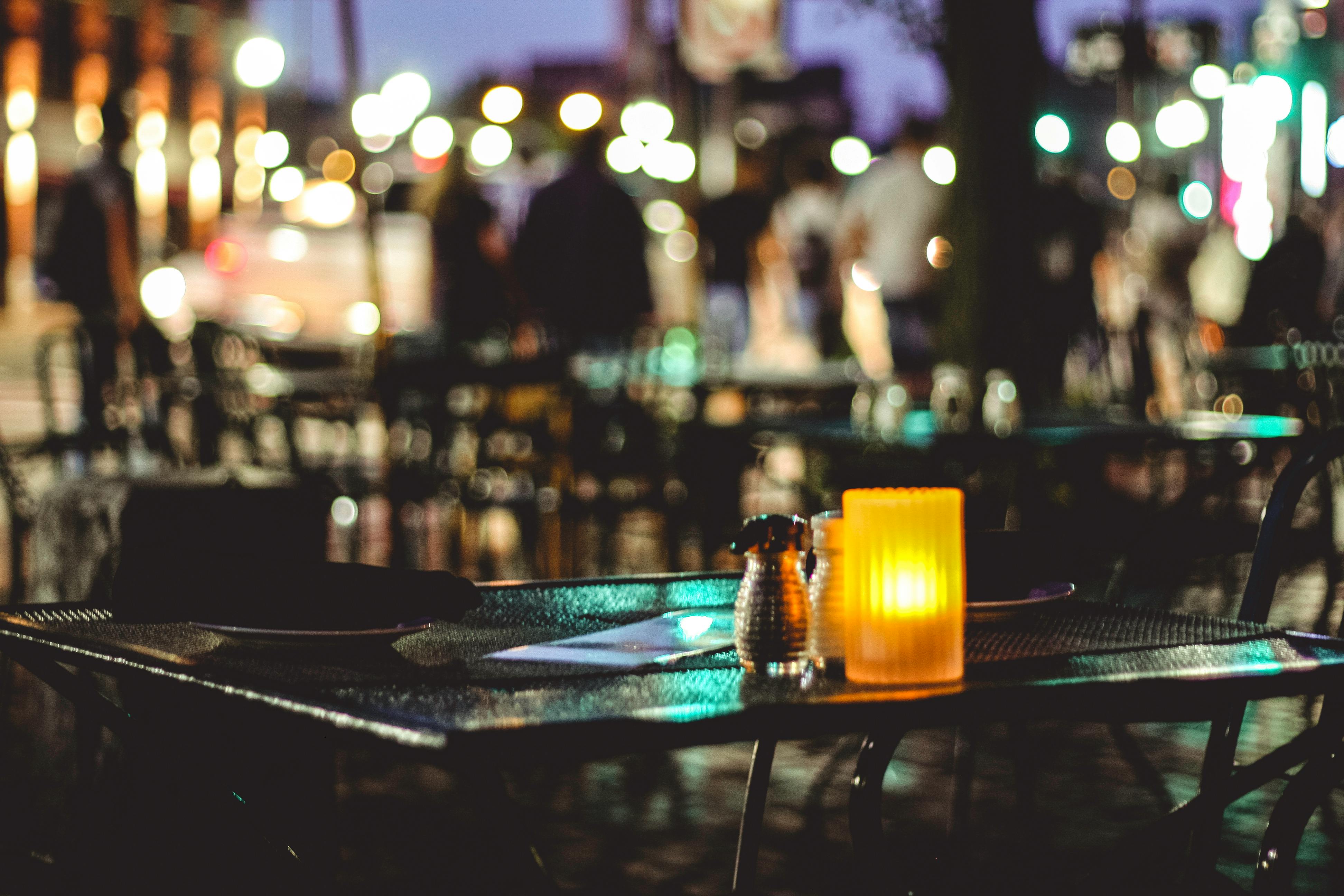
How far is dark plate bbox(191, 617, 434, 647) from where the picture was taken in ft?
4.86

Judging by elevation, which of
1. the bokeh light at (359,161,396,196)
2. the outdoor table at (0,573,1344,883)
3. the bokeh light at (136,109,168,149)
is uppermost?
the bokeh light at (136,109,168,149)

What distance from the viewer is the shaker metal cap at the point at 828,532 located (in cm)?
150

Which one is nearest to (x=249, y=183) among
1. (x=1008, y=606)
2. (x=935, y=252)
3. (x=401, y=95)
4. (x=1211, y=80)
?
(x=1211, y=80)

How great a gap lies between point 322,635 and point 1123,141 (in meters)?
18.3

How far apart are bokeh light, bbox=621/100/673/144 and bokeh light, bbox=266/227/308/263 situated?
639cm

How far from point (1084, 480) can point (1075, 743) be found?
220cm

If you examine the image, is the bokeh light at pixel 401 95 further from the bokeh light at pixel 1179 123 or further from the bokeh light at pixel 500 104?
the bokeh light at pixel 1179 123

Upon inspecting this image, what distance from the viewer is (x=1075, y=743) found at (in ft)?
13.3

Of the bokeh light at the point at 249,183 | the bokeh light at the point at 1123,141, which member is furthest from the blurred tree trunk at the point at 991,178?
the bokeh light at the point at 249,183

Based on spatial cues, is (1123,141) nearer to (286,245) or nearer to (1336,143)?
(1336,143)

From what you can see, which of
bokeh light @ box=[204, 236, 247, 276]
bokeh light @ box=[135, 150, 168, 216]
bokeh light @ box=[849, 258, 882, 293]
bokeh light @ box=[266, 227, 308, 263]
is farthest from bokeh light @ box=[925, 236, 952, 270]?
bokeh light @ box=[135, 150, 168, 216]

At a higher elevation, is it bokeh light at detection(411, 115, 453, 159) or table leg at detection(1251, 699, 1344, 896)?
bokeh light at detection(411, 115, 453, 159)

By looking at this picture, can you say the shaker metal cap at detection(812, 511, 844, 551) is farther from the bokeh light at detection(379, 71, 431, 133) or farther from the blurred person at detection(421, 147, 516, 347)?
the bokeh light at detection(379, 71, 431, 133)

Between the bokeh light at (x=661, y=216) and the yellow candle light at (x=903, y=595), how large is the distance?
72.9 feet
